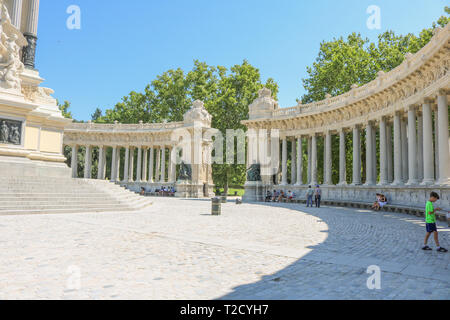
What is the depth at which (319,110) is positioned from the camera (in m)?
33.6

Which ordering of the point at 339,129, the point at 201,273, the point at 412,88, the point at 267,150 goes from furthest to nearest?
the point at 267,150, the point at 339,129, the point at 412,88, the point at 201,273

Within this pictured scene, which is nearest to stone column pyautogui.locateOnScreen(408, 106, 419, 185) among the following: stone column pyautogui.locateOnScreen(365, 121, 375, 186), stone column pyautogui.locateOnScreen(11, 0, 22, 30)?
Answer: stone column pyautogui.locateOnScreen(365, 121, 375, 186)

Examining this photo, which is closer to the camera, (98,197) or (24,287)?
(24,287)

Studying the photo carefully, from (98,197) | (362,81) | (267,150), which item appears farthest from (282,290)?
(362,81)

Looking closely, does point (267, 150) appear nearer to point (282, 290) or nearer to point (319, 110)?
point (319, 110)

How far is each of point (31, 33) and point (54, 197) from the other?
15.0m

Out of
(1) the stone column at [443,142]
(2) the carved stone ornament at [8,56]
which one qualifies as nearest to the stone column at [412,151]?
(1) the stone column at [443,142]

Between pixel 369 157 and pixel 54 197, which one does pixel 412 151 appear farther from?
pixel 54 197

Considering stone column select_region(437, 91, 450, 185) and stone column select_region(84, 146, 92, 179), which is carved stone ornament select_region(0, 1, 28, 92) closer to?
stone column select_region(437, 91, 450, 185)

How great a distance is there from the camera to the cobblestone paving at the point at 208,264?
4949mm

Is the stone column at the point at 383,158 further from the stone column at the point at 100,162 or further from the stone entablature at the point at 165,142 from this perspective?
the stone column at the point at 100,162

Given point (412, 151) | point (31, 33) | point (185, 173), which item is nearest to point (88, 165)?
point (185, 173)

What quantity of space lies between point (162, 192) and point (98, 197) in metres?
26.4

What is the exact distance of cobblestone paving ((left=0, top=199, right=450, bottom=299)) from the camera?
495 cm
